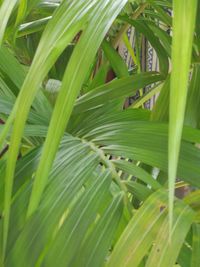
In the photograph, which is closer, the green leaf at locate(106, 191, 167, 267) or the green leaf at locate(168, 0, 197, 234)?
the green leaf at locate(168, 0, 197, 234)

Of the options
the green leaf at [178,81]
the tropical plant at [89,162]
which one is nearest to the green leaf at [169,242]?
the tropical plant at [89,162]

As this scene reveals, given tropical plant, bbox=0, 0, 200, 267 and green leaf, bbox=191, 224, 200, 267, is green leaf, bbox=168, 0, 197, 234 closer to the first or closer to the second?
tropical plant, bbox=0, 0, 200, 267

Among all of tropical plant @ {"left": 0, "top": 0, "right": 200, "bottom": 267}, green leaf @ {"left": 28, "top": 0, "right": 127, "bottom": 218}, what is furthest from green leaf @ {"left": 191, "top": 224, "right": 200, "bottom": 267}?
green leaf @ {"left": 28, "top": 0, "right": 127, "bottom": 218}

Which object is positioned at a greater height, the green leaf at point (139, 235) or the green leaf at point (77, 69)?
the green leaf at point (77, 69)

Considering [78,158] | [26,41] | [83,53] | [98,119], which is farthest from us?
[26,41]

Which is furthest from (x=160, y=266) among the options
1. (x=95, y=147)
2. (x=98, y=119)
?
(x=98, y=119)

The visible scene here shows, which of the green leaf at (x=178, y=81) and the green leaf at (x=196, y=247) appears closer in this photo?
the green leaf at (x=178, y=81)

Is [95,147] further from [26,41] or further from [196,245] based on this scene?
[26,41]

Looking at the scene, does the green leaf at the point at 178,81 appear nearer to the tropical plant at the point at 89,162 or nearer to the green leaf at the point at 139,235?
the tropical plant at the point at 89,162
